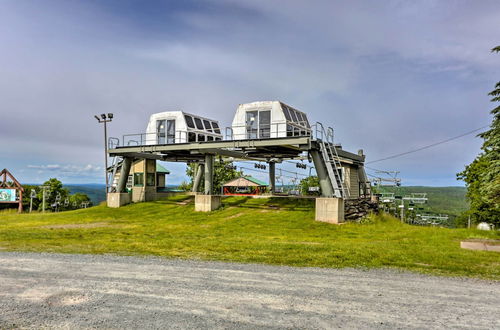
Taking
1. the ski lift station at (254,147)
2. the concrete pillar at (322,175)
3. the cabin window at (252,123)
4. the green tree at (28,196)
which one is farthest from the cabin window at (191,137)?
the green tree at (28,196)

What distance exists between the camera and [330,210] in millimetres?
21594

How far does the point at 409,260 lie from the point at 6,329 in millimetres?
10467

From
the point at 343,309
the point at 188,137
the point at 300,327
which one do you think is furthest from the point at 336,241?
the point at 188,137

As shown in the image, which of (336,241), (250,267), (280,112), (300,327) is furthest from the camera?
(280,112)

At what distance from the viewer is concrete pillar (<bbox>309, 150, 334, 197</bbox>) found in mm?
22391

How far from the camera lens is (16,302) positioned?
23.7 feet

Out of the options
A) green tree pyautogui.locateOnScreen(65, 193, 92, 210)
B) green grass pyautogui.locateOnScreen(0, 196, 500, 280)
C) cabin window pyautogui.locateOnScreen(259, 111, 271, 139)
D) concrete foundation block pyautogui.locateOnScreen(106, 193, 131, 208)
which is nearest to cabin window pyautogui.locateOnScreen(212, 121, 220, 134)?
cabin window pyautogui.locateOnScreen(259, 111, 271, 139)

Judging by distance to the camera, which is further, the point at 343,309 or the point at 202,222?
the point at 202,222

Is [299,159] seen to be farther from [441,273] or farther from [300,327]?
[300,327]

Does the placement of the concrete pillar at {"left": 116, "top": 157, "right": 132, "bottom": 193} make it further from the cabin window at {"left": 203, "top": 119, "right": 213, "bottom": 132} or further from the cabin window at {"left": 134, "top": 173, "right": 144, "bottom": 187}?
the cabin window at {"left": 203, "top": 119, "right": 213, "bottom": 132}

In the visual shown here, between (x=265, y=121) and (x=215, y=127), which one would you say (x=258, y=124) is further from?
(x=215, y=127)

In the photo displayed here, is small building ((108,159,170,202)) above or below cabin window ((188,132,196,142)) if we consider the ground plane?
below

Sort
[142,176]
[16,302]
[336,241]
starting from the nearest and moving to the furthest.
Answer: [16,302], [336,241], [142,176]

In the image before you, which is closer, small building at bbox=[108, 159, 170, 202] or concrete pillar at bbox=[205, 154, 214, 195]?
concrete pillar at bbox=[205, 154, 214, 195]
